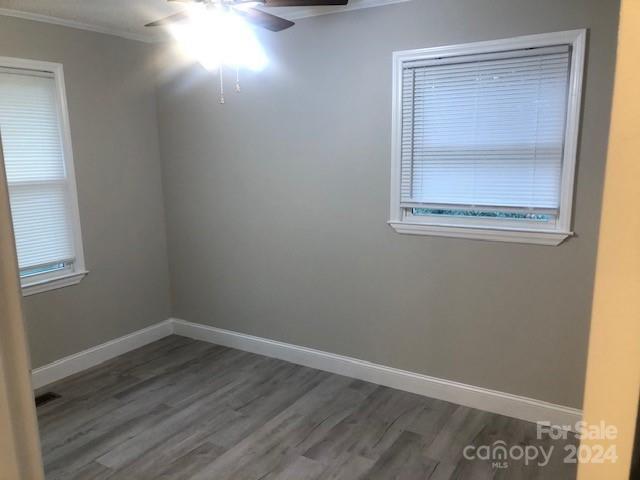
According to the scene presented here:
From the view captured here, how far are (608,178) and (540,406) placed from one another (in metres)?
2.80

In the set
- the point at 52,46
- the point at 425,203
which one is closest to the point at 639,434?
the point at 425,203

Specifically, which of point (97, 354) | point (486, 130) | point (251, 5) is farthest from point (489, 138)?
point (97, 354)

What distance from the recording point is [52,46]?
3.34m

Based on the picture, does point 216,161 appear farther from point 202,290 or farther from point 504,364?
point 504,364

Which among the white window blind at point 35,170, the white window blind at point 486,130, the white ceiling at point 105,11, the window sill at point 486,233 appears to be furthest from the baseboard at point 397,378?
the white ceiling at point 105,11

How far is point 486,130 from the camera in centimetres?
283

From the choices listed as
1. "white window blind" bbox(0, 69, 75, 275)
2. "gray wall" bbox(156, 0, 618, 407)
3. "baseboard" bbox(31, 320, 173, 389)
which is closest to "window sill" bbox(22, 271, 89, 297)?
"white window blind" bbox(0, 69, 75, 275)

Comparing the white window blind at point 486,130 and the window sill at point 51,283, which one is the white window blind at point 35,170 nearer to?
the window sill at point 51,283

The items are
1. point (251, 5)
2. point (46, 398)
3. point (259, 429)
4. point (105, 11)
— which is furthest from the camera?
point (46, 398)

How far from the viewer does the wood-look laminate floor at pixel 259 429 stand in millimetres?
2561

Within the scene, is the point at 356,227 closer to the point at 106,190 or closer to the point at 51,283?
the point at 106,190

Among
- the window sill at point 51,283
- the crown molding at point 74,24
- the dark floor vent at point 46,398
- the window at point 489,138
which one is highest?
the crown molding at point 74,24

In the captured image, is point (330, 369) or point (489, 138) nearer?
point (489, 138)

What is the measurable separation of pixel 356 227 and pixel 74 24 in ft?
8.06
